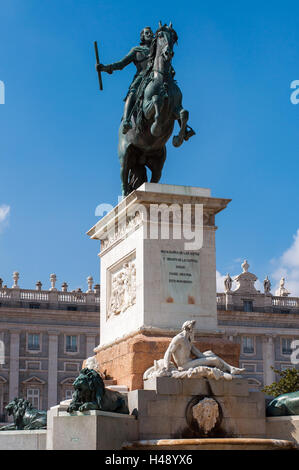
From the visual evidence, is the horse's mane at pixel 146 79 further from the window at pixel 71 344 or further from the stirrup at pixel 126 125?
the window at pixel 71 344

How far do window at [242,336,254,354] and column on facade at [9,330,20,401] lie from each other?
66.9 ft

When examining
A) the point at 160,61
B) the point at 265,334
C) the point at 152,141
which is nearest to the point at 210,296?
the point at 152,141

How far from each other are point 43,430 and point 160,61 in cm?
661

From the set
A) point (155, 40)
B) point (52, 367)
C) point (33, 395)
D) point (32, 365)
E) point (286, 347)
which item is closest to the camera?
point (155, 40)

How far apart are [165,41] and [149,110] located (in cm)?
125

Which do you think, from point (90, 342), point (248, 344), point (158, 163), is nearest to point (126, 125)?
point (158, 163)

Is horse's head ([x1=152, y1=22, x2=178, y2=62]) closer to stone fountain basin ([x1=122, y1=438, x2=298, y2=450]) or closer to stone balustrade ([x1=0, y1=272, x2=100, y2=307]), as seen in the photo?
stone fountain basin ([x1=122, y1=438, x2=298, y2=450])

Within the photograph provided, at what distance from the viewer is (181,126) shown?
53.5 feet

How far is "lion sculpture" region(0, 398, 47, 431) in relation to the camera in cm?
1494

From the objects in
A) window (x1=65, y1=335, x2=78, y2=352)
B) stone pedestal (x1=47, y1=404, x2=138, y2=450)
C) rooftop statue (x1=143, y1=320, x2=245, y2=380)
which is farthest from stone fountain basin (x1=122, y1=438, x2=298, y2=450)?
window (x1=65, y1=335, x2=78, y2=352)

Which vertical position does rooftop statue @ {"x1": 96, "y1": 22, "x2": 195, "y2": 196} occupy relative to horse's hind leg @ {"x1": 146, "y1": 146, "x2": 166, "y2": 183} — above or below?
above

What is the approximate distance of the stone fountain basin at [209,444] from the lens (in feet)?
42.7

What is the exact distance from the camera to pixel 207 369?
1409 cm

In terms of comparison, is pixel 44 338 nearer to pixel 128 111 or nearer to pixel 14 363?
pixel 14 363
